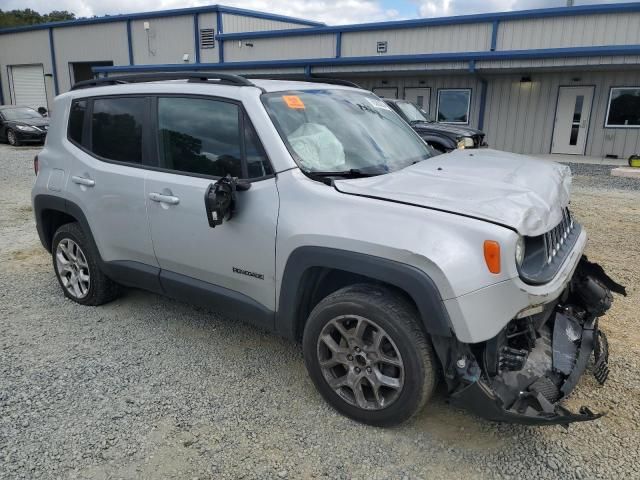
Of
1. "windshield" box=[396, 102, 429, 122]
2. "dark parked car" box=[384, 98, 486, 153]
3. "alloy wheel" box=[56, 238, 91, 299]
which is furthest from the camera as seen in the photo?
"windshield" box=[396, 102, 429, 122]

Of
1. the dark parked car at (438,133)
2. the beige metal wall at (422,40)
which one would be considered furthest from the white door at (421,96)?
the dark parked car at (438,133)

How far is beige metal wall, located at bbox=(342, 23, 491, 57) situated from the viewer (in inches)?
705

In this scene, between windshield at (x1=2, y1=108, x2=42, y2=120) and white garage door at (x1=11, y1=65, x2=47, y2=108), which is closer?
windshield at (x1=2, y1=108, x2=42, y2=120)

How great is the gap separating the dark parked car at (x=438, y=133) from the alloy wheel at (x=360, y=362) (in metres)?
7.97

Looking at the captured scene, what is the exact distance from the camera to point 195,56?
2578 cm

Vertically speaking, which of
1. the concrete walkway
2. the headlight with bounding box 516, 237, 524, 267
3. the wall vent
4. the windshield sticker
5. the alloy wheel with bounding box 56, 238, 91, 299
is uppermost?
the wall vent

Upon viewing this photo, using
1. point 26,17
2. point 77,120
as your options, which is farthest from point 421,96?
point 26,17

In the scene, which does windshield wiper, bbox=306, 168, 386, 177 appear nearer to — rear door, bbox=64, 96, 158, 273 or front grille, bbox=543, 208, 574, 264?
front grille, bbox=543, 208, 574, 264

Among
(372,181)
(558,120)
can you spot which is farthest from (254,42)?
(372,181)

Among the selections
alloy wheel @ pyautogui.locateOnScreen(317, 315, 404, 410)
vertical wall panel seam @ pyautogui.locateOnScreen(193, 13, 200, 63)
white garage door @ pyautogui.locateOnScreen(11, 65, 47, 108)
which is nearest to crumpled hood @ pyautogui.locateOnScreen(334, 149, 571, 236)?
alloy wheel @ pyautogui.locateOnScreen(317, 315, 404, 410)

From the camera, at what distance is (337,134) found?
334cm

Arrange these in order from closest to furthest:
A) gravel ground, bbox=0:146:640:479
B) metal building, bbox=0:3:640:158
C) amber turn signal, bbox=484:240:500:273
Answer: amber turn signal, bbox=484:240:500:273 < gravel ground, bbox=0:146:640:479 < metal building, bbox=0:3:640:158

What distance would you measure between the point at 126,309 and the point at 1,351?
38.7 inches

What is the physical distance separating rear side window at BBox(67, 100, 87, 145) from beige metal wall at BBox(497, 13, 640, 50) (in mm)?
16493
